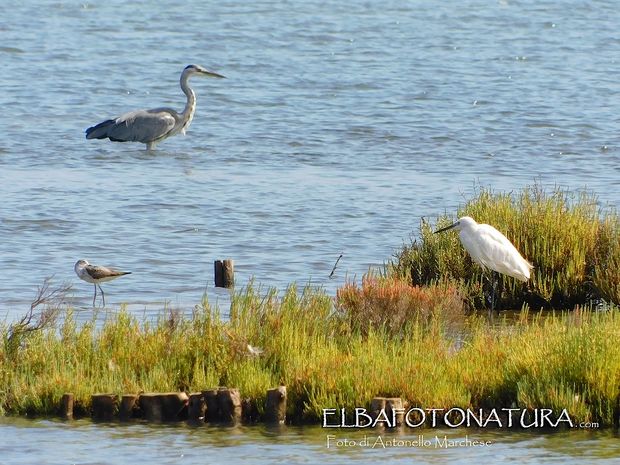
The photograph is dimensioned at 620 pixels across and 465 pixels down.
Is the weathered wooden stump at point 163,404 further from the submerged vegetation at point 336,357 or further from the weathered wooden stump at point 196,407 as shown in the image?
the submerged vegetation at point 336,357

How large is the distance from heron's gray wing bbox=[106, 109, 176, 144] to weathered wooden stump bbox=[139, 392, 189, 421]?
14977mm

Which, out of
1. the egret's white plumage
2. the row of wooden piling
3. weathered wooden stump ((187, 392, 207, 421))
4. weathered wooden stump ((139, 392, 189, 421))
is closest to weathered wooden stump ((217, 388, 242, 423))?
the row of wooden piling

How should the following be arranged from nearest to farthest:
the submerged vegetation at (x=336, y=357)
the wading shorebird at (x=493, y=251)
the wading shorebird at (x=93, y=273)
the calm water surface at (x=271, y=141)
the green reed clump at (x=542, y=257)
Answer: the submerged vegetation at (x=336, y=357)
the wading shorebird at (x=493, y=251)
the green reed clump at (x=542, y=257)
the wading shorebird at (x=93, y=273)
the calm water surface at (x=271, y=141)

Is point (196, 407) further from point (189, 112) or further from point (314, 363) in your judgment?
point (189, 112)

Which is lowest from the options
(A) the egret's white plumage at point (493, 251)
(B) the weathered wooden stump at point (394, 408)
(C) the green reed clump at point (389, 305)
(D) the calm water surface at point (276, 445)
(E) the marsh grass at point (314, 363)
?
(D) the calm water surface at point (276, 445)

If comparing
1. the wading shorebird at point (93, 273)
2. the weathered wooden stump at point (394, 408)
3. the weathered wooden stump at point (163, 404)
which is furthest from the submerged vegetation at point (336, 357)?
the wading shorebird at point (93, 273)

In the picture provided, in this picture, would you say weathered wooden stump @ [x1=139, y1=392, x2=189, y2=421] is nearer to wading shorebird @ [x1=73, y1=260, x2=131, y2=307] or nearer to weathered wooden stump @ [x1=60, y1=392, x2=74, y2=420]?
weathered wooden stump @ [x1=60, y1=392, x2=74, y2=420]

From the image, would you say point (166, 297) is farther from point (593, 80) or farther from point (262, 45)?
point (262, 45)

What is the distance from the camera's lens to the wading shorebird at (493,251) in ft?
33.8

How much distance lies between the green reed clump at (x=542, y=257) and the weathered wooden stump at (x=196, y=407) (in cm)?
324

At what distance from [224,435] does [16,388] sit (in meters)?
1.26

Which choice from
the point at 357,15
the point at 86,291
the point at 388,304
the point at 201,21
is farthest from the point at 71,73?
the point at 388,304

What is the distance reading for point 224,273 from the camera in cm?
1156

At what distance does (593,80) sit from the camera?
3045 centimetres
